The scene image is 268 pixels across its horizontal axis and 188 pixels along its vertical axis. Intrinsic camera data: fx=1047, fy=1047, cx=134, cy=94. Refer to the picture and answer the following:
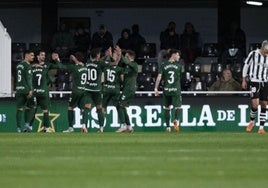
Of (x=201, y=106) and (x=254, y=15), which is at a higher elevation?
(x=254, y=15)

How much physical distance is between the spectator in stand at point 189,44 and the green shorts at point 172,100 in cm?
669

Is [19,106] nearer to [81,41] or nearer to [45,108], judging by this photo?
[45,108]

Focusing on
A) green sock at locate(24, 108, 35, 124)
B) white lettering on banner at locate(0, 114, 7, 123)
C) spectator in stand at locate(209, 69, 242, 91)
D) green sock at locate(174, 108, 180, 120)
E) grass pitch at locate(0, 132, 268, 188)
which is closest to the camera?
grass pitch at locate(0, 132, 268, 188)

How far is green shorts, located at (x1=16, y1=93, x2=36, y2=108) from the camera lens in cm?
2686

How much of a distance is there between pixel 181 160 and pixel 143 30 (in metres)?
23.6

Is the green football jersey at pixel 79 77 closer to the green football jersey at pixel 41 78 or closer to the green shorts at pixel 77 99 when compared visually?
the green shorts at pixel 77 99

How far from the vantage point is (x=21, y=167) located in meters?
12.1

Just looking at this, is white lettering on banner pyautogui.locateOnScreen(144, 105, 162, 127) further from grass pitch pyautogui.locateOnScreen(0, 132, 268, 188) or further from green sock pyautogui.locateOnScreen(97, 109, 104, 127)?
grass pitch pyautogui.locateOnScreen(0, 132, 268, 188)

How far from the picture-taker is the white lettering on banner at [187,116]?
94.0 ft

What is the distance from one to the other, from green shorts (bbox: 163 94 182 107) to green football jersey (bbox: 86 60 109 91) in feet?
5.60

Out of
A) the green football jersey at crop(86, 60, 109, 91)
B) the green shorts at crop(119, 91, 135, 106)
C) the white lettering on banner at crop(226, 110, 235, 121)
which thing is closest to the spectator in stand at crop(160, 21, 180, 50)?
the white lettering on banner at crop(226, 110, 235, 121)

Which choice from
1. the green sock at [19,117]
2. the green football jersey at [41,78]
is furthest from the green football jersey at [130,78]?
the green sock at [19,117]

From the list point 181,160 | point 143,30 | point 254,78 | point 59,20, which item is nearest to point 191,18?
point 143,30

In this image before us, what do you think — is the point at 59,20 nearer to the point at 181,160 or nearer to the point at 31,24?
the point at 31,24
